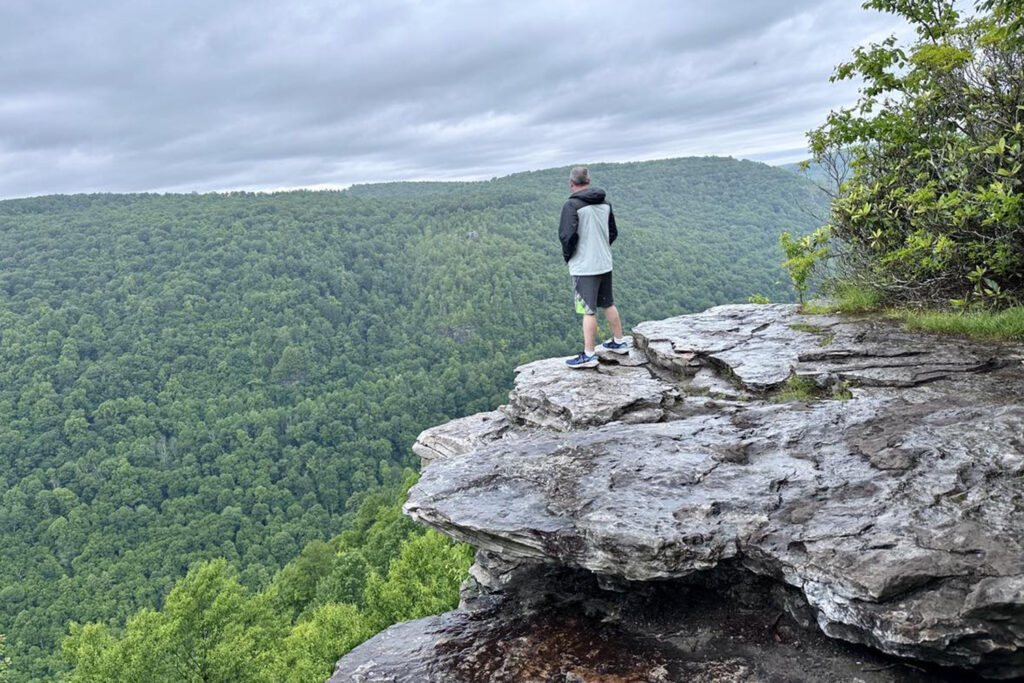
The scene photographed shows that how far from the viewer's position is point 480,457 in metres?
6.53

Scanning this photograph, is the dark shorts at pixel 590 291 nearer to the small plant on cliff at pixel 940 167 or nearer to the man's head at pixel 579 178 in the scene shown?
the man's head at pixel 579 178

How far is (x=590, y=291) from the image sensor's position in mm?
8531

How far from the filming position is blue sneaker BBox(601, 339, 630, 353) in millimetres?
9484

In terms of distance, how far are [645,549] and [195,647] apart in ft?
73.4

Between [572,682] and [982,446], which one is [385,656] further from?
[982,446]

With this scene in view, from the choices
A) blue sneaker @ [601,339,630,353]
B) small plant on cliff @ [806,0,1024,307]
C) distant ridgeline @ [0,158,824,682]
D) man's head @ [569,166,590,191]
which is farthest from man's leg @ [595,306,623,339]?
distant ridgeline @ [0,158,824,682]

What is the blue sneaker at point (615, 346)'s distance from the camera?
9.48m

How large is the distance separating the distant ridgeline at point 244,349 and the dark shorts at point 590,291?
36.0 meters

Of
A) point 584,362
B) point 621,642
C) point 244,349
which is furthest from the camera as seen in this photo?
point 244,349

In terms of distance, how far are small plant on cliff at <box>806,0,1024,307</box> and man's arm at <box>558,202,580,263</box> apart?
4283 millimetres

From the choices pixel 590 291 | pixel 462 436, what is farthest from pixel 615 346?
pixel 462 436

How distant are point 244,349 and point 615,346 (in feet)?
380

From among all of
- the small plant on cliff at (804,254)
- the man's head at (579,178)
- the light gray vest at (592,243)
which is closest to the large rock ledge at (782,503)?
the light gray vest at (592,243)

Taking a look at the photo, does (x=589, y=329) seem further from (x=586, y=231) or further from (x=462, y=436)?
(x=462, y=436)
